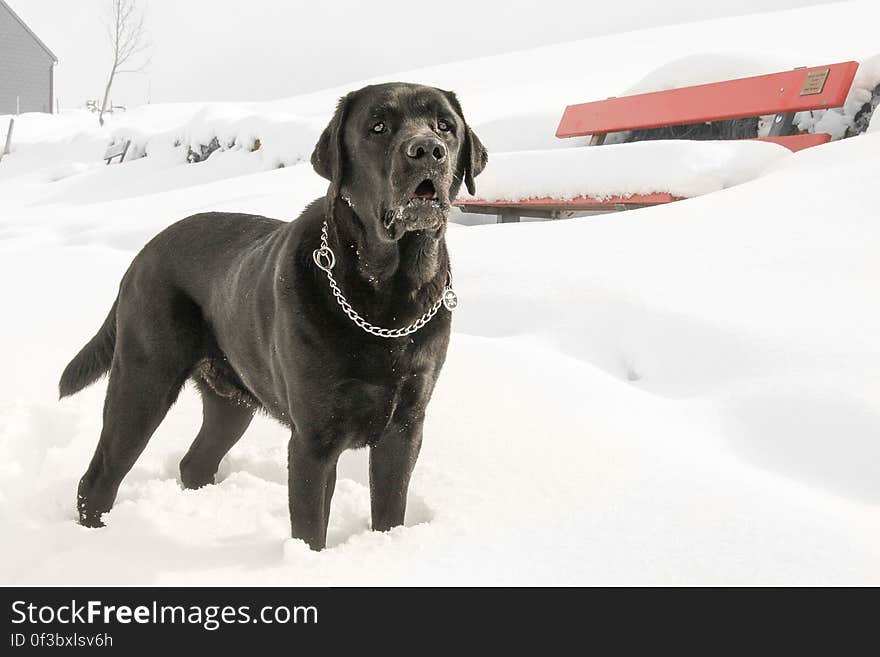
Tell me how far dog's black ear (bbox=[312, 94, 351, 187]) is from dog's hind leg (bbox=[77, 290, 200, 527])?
72cm

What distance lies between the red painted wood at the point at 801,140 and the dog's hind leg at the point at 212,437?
586 centimetres

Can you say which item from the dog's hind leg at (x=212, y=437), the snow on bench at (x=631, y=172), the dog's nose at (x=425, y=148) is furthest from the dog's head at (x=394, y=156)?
the snow on bench at (x=631, y=172)

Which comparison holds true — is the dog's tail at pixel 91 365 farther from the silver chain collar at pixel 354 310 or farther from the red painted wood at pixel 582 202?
the red painted wood at pixel 582 202

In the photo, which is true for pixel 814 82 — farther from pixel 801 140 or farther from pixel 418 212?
pixel 418 212

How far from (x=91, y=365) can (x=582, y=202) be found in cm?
498

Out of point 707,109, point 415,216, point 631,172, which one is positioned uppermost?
point 415,216

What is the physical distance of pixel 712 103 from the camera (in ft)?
27.4

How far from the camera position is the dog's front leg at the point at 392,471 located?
2.33m

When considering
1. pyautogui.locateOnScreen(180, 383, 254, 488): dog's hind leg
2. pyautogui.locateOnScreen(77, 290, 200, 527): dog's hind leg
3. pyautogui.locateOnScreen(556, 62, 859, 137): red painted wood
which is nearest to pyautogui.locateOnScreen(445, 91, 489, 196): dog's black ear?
pyautogui.locateOnScreen(77, 290, 200, 527): dog's hind leg

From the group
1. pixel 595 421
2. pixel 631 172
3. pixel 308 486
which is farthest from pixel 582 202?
pixel 308 486

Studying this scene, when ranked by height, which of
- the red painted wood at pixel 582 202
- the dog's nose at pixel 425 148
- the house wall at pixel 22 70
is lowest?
the house wall at pixel 22 70

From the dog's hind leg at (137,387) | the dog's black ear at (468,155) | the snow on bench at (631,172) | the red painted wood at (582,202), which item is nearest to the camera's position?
the dog's black ear at (468,155)

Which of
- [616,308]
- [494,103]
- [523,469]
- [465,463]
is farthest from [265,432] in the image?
[494,103]

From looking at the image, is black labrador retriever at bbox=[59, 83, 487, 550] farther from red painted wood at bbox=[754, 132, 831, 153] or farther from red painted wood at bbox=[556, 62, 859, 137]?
red painted wood at bbox=[556, 62, 859, 137]
